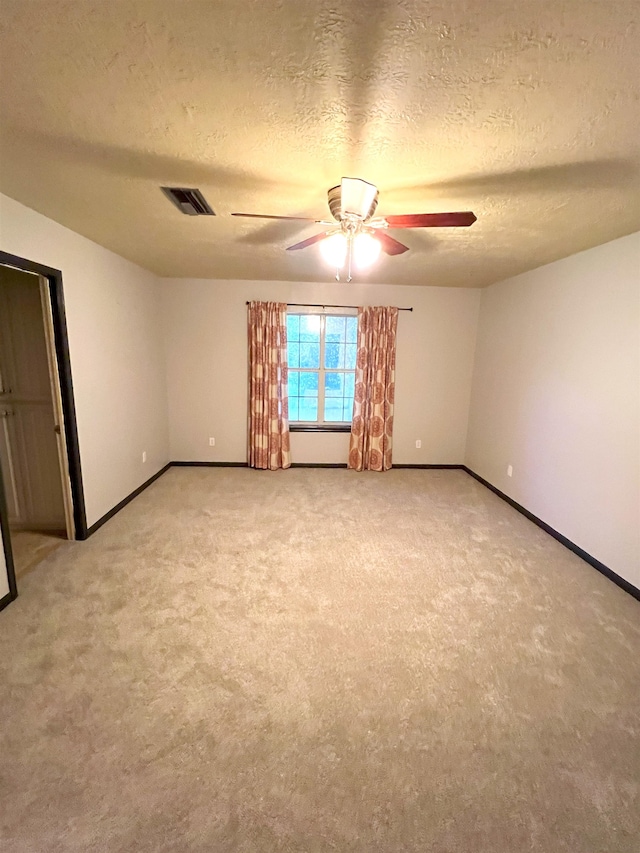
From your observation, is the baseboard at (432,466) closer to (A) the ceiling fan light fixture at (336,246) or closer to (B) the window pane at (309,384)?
(B) the window pane at (309,384)

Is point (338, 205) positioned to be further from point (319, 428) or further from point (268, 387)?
point (319, 428)

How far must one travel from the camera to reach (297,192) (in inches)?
75.7

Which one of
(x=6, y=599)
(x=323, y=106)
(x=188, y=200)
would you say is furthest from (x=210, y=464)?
(x=323, y=106)

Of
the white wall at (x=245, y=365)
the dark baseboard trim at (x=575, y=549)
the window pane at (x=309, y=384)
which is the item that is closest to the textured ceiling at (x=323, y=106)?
the white wall at (x=245, y=365)

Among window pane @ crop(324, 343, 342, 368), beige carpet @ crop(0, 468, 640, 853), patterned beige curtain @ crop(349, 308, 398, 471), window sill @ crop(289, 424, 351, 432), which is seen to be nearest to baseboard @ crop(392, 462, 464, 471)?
patterned beige curtain @ crop(349, 308, 398, 471)

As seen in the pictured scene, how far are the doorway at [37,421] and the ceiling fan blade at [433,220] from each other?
7.54ft

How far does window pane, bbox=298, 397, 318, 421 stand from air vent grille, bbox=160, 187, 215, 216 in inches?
110

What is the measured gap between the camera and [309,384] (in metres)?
4.76

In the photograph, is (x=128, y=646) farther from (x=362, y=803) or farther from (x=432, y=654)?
(x=432, y=654)

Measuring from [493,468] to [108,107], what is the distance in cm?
424

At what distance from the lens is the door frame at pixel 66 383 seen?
2451mm

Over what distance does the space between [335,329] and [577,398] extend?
277 cm

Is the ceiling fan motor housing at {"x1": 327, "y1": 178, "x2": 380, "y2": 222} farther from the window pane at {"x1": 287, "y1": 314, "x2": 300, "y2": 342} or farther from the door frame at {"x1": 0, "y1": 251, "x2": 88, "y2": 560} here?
the window pane at {"x1": 287, "y1": 314, "x2": 300, "y2": 342}

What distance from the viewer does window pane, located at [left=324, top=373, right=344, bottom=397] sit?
4742 mm
